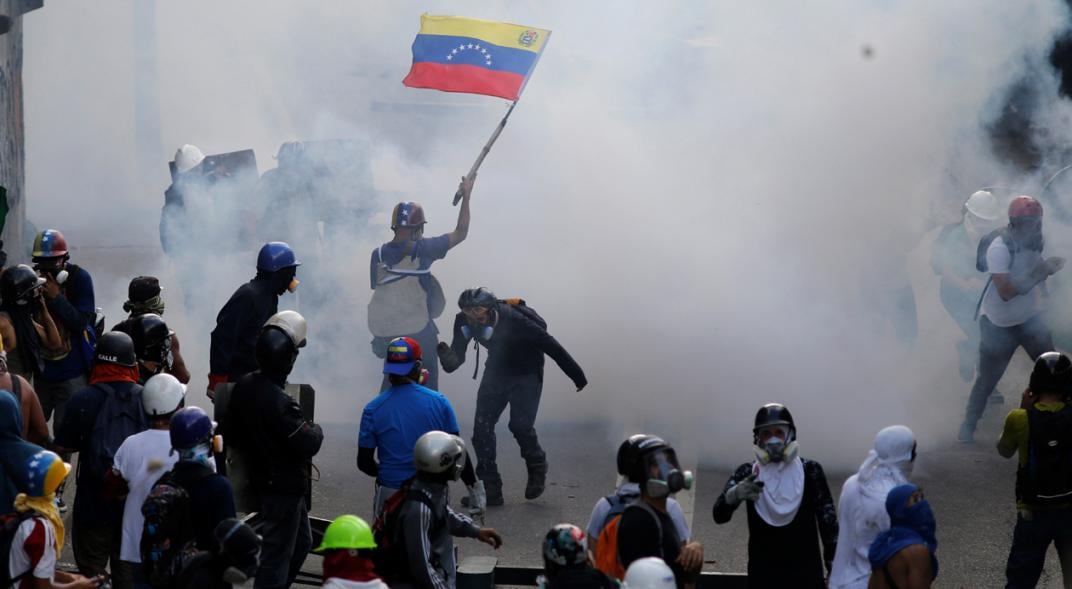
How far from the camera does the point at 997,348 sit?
9156 mm

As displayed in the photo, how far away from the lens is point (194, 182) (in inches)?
459

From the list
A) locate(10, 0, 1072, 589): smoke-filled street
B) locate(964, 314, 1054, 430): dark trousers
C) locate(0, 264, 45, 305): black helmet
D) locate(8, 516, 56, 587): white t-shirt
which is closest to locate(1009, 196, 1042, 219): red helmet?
locate(10, 0, 1072, 589): smoke-filled street

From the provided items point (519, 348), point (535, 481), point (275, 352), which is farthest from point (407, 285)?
point (275, 352)

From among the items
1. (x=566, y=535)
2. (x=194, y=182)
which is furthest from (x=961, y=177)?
(x=566, y=535)

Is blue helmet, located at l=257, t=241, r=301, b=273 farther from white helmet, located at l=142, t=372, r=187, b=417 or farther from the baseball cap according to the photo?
white helmet, located at l=142, t=372, r=187, b=417

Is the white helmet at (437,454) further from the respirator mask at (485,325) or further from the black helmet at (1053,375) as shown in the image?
the respirator mask at (485,325)

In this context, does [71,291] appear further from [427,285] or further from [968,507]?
[968,507]

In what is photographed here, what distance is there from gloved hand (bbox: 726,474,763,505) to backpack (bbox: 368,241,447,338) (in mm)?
4148

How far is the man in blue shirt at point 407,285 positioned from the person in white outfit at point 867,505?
4.27 m

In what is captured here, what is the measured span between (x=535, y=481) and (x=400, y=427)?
2.12m

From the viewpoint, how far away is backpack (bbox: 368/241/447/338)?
9.34 m

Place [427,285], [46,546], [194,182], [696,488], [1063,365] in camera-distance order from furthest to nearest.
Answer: [194,182] < [427,285] < [696,488] < [1063,365] < [46,546]

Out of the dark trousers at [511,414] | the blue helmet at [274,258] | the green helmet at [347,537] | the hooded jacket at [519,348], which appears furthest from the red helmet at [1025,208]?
the green helmet at [347,537]

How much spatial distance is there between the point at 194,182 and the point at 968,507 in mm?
6388
